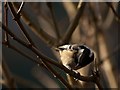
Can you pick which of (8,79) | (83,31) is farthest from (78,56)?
(83,31)

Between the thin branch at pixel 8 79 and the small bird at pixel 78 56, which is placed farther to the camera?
the thin branch at pixel 8 79

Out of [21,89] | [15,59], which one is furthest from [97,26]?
[15,59]

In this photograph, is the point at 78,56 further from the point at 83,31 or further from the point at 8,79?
the point at 83,31

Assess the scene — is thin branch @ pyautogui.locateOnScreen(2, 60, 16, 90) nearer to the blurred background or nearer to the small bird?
the blurred background

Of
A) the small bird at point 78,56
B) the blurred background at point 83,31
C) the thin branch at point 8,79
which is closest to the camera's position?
the small bird at point 78,56

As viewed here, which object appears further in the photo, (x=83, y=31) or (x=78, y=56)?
(x=83, y=31)

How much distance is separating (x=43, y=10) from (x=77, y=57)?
2.67 ft

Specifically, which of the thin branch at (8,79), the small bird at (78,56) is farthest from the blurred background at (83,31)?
the small bird at (78,56)

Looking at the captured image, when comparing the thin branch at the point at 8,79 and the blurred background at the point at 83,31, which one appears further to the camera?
the blurred background at the point at 83,31

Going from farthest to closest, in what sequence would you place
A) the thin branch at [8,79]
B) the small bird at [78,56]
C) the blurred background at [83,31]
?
the blurred background at [83,31], the thin branch at [8,79], the small bird at [78,56]

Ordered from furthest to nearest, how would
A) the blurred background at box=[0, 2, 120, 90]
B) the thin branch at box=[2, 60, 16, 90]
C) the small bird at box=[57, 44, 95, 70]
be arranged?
1. the blurred background at box=[0, 2, 120, 90]
2. the thin branch at box=[2, 60, 16, 90]
3. the small bird at box=[57, 44, 95, 70]

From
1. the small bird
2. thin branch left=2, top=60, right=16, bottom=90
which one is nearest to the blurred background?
thin branch left=2, top=60, right=16, bottom=90

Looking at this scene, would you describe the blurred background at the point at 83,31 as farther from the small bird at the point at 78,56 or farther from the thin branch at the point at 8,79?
the small bird at the point at 78,56

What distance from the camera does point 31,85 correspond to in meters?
1.99
